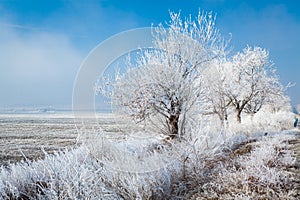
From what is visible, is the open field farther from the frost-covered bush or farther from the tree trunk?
the tree trunk

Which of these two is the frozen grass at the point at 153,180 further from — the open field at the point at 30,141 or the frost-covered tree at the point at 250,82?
the frost-covered tree at the point at 250,82

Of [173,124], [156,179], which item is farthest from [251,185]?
[173,124]

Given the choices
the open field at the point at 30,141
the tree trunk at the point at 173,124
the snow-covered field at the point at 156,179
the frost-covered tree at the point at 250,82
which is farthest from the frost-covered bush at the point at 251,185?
the frost-covered tree at the point at 250,82

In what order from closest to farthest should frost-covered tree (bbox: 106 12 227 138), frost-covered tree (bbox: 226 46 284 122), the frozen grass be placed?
the frozen grass
frost-covered tree (bbox: 106 12 227 138)
frost-covered tree (bbox: 226 46 284 122)

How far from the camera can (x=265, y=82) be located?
25.0 m

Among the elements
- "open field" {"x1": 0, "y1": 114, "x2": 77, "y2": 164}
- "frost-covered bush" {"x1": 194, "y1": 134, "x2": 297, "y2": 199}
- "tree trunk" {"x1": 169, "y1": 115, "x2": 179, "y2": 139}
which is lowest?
"open field" {"x1": 0, "y1": 114, "x2": 77, "y2": 164}

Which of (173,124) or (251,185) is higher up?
(173,124)

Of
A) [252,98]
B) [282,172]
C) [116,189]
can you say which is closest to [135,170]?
[116,189]

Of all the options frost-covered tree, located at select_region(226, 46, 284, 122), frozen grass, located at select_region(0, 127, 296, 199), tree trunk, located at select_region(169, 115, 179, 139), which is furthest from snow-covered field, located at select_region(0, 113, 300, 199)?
frost-covered tree, located at select_region(226, 46, 284, 122)

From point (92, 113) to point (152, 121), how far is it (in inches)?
119

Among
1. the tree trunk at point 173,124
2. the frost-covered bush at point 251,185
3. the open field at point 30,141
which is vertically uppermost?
the tree trunk at point 173,124

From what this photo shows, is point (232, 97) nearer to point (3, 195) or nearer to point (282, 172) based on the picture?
point (282, 172)

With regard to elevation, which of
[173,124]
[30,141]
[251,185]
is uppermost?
[173,124]

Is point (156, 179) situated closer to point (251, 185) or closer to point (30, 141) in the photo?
point (251, 185)
